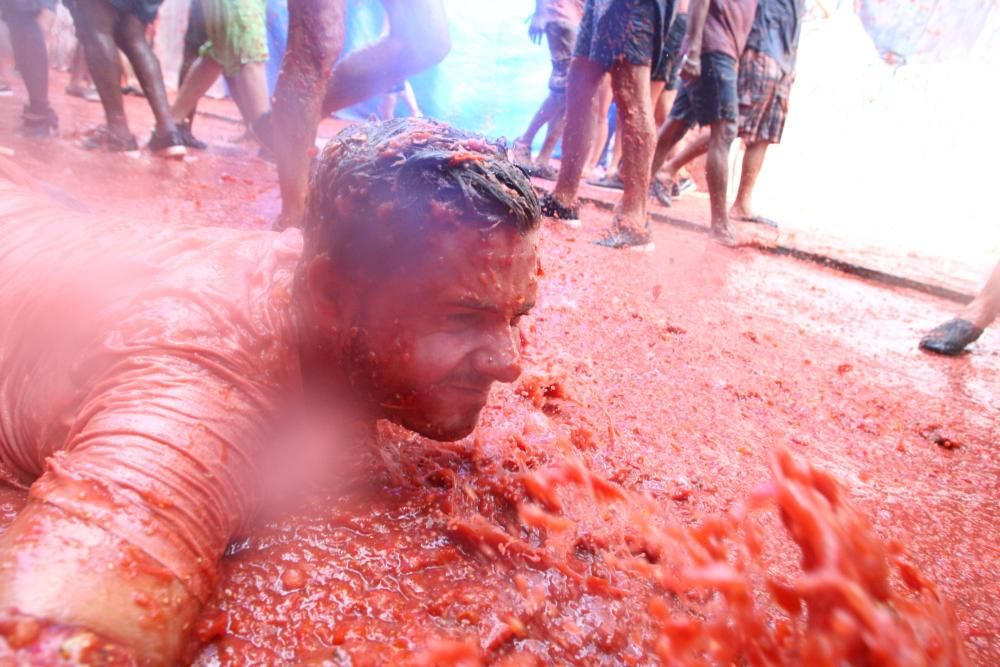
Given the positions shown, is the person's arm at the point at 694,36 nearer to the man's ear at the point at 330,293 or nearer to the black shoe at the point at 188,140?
the man's ear at the point at 330,293

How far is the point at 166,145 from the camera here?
446 centimetres

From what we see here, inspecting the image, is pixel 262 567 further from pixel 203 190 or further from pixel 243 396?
pixel 203 190

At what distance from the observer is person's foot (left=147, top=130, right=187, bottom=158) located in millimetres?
4414

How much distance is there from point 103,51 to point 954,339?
5935 mm

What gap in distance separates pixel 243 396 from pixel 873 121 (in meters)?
18.7

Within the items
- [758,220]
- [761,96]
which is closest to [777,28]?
[761,96]

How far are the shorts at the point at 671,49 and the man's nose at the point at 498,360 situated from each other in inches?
141

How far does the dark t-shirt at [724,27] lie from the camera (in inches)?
190

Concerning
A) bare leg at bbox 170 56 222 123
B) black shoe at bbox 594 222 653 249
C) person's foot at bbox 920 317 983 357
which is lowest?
person's foot at bbox 920 317 983 357

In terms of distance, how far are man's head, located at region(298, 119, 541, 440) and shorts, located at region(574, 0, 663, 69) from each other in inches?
119

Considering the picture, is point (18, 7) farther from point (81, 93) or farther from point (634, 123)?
point (634, 123)

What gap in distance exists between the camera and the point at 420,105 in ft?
41.9

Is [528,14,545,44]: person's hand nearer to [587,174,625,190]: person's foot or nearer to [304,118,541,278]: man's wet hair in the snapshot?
[587,174,625,190]: person's foot

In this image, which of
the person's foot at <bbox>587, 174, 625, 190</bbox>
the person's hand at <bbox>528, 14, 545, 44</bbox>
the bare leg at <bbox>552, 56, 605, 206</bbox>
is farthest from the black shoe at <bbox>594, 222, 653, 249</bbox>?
the person's foot at <bbox>587, 174, 625, 190</bbox>
